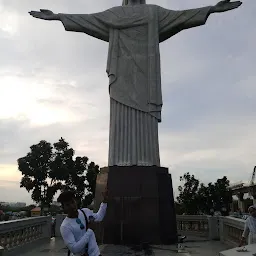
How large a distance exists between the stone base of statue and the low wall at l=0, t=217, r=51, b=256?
224 cm

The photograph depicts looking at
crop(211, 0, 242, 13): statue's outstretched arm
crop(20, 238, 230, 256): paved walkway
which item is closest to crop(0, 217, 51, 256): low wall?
crop(20, 238, 230, 256): paved walkway

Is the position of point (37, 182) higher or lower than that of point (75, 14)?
lower

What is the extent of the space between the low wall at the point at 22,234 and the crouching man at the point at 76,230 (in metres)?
5.06

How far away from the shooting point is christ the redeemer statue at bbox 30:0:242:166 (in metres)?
10.7

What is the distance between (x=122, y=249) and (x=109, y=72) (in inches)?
231

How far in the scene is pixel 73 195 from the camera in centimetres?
343

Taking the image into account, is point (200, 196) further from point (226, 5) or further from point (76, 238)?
point (76, 238)

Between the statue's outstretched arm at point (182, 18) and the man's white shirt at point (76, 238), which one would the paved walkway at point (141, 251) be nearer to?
the man's white shirt at point (76, 238)

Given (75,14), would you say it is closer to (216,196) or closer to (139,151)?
(139,151)

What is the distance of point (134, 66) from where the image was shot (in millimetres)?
11375

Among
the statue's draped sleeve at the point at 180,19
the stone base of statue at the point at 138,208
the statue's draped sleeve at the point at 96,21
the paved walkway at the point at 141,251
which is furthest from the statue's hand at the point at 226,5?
the paved walkway at the point at 141,251

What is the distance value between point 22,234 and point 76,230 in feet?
25.1

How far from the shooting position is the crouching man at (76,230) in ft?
10.5

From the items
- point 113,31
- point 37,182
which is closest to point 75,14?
point 113,31
